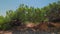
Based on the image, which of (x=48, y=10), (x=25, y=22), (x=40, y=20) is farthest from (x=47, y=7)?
(x=25, y=22)

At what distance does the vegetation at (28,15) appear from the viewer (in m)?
14.3

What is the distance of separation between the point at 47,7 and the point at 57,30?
3468mm

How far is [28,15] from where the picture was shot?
15.1 metres

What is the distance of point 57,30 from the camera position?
12.5 m

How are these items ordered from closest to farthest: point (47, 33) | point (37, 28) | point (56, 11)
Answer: point (47, 33) < point (37, 28) < point (56, 11)

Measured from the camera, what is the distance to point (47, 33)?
12.3 m

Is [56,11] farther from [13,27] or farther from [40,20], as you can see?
[13,27]

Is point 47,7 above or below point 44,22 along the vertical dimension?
above

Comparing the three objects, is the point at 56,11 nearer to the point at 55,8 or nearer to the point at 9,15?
the point at 55,8

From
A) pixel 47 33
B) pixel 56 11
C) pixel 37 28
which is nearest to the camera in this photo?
pixel 47 33

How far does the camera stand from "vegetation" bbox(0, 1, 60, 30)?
14334 millimetres

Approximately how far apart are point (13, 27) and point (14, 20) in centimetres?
55

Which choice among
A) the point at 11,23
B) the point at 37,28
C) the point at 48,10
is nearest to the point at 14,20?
the point at 11,23

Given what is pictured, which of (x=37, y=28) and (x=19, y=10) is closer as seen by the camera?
(x=37, y=28)
